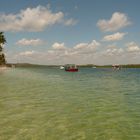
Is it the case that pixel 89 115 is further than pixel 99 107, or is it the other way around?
pixel 99 107

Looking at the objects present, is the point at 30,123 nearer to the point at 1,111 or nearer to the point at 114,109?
the point at 1,111

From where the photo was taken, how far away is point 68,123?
1342 centimetres

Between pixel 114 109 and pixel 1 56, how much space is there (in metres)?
137

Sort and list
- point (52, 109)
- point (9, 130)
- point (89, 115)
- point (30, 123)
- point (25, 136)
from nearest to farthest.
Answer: point (25, 136) → point (9, 130) → point (30, 123) → point (89, 115) → point (52, 109)

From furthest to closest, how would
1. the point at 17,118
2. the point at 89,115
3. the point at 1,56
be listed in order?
1. the point at 1,56
2. the point at 89,115
3. the point at 17,118

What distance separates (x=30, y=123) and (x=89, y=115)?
4.16m

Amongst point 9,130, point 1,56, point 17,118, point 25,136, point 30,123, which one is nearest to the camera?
point 25,136

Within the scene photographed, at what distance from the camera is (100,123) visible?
44.5 feet

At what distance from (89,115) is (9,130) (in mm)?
5700

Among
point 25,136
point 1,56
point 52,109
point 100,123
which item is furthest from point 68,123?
point 1,56

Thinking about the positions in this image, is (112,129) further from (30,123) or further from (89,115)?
(30,123)

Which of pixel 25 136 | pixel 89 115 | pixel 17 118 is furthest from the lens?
pixel 89 115

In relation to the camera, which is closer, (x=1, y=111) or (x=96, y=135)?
(x=96, y=135)

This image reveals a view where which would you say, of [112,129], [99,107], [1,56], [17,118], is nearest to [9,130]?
[17,118]
